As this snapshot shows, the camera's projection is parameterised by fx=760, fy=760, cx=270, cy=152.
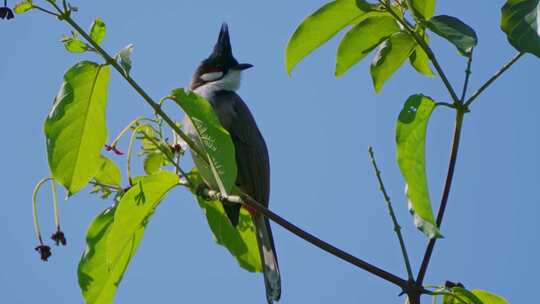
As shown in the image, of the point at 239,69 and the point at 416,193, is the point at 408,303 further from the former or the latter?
the point at 239,69

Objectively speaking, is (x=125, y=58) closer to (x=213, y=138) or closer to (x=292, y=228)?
(x=213, y=138)

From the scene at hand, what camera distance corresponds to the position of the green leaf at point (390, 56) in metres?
2.15

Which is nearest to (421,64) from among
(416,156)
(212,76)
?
(416,156)

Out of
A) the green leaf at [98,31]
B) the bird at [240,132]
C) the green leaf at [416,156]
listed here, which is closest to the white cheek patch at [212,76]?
the bird at [240,132]

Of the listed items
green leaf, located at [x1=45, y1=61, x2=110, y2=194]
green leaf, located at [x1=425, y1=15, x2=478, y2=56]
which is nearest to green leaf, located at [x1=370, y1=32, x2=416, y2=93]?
green leaf, located at [x1=425, y1=15, x2=478, y2=56]

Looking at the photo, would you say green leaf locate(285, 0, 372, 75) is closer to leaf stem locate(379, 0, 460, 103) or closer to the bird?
leaf stem locate(379, 0, 460, 103)

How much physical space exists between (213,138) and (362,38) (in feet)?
1.77

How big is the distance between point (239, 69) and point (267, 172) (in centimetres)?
101

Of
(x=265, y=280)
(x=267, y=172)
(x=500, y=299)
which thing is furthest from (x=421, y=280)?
(x=267, y=172)

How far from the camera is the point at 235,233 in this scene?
9.38 ft

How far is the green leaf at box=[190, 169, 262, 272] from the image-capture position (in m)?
2.78

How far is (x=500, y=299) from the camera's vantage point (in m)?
2.10

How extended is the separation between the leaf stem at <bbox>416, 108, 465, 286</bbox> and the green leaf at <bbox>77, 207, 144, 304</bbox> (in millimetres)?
938

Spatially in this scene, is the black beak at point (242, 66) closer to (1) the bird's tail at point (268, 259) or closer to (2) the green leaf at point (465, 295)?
(1) the bird's tail at point (268, 259)
